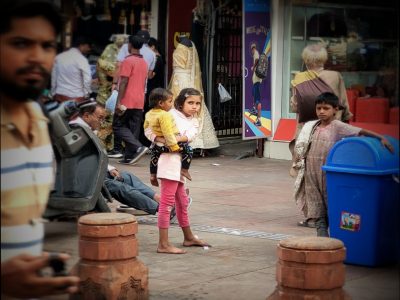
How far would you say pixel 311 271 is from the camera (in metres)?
5.62

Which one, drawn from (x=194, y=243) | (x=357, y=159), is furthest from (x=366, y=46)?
(x=194, y=243)

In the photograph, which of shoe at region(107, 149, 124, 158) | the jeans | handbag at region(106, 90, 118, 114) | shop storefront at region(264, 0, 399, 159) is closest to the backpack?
shoe at region(107, 149, 124, 158)

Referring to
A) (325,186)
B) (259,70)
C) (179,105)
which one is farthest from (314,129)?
(259,70)

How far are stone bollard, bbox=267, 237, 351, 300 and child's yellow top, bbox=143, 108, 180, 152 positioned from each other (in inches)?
75.0

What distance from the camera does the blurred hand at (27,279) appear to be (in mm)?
2600

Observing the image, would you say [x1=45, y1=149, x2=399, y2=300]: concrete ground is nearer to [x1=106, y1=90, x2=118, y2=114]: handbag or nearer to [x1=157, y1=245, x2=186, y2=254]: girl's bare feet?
[x1=157, y1=245, x2=186, y2=254]: girl's bare feet

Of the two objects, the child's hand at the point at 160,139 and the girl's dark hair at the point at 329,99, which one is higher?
the girl's dark hair at the point at 329,99

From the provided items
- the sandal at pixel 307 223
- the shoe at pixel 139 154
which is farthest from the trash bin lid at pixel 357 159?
the shoe at pixel 139 154

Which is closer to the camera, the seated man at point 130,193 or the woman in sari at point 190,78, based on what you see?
the seated man at point 130,193

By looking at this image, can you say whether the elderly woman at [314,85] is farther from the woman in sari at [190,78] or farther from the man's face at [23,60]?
the woman in sari at [190,78]

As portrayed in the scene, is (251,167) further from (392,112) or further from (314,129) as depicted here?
(392,112)

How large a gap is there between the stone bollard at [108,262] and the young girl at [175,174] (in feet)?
4.61

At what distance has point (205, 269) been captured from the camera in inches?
280

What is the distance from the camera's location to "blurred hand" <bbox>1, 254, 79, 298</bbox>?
8.53 feet
